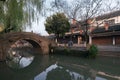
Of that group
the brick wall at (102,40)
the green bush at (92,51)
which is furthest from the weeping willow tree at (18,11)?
the brick wall at (102,40)

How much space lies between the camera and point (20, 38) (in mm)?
24875

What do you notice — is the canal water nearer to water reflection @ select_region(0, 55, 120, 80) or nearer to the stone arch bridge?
water reflection @ select_region(0, 55, 120, 80)

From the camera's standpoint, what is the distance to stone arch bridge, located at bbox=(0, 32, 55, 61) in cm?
2247

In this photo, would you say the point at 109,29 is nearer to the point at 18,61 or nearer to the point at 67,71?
the point at 18,61

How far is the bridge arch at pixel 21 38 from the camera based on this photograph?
22.6 metres

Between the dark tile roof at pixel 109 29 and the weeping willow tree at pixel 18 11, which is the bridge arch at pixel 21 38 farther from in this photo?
the weeping willow tree at pixel 18 11

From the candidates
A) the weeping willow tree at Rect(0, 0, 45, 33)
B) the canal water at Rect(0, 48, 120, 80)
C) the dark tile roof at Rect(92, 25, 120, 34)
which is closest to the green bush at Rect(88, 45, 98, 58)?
the canal water at Rect(0, 48, 120, 80)

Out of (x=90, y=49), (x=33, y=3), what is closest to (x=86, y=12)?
(x=90, y=49)

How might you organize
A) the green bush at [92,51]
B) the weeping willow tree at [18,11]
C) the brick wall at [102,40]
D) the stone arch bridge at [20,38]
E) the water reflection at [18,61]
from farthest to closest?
the brick wall at [102,40], the stone arch bridge at [20,38], the green bush at [92,51], the water reflection at [18,61], the weeping willow tree at [18,11]

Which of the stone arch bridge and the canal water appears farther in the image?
the stone arch bridge

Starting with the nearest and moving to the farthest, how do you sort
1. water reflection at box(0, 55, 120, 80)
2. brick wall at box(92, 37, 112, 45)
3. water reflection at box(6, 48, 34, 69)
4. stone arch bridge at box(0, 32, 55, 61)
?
water reflection at box(0, 55, 120, 80), water reflection at box(6, 48, 34, 69), stone arch bridge at box(0, 32, 55, 61), brick wall at box(92, 37, 112, 45)

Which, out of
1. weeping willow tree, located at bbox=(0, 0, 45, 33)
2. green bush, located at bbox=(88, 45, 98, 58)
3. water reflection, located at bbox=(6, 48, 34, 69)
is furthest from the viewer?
green bush, located at bbox=(88, 45, 98, 58)

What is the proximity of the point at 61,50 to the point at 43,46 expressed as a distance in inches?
136

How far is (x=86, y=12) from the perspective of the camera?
24859 millimetres
